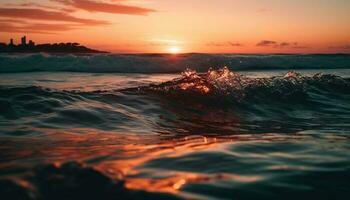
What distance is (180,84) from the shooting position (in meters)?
7.53

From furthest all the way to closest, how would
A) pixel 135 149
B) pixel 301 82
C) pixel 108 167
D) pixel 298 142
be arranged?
pixel 301 82
pixel 298 142
pixel 135 149
pixel 108 167

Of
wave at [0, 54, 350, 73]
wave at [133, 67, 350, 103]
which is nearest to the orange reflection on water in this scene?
wave at [133, 67, 350, 103]

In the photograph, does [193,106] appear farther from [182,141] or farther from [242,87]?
[182,141]

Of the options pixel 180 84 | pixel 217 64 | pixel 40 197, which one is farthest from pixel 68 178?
pixel 217 64

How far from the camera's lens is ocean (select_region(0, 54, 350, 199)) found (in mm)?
1962

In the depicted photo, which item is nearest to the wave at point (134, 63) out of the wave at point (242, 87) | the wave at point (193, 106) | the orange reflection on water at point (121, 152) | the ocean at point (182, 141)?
the wave at point (242, 87)

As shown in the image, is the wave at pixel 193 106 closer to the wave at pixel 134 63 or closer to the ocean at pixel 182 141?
the ocean at pixel 182 141

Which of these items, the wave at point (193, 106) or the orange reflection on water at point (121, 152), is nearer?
the orange reflection on water at point (121, 152)

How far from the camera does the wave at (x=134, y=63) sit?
1781 cm

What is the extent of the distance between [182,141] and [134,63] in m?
16.4

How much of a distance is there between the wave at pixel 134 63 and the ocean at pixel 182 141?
1105cm

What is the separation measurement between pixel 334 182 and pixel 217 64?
802 inches

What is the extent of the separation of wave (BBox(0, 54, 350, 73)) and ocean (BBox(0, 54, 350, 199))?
11.0 metres

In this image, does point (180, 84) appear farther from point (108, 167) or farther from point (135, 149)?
point (108, 167)
